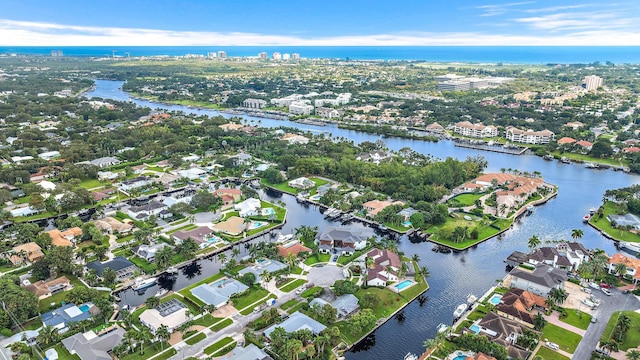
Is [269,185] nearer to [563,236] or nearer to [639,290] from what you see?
[563,236]

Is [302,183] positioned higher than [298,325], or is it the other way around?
[302,183]

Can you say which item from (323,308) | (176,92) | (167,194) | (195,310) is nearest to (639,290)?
(323,308)

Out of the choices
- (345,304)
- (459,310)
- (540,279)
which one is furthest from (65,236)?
(540,279)

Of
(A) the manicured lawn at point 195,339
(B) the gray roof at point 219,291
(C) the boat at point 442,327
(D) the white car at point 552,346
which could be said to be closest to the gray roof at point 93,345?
(A) the manicured lawn at point 195,339

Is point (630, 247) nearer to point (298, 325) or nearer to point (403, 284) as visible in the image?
point (403, 284)

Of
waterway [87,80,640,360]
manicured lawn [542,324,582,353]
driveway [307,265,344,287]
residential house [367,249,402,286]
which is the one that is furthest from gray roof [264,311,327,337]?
manicured lawn [542,324,582,353]

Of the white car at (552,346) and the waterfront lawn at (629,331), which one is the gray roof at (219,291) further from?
the waterfront lawn at (629,331)
